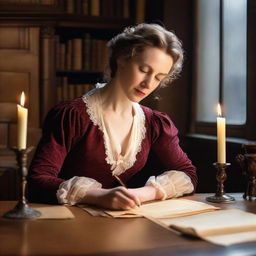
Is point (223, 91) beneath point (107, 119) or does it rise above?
above

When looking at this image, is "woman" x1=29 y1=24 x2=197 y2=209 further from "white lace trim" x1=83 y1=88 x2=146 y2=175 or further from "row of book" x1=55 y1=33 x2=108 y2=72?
"row of book" x1=55 y1=33 x2=108 y2=72

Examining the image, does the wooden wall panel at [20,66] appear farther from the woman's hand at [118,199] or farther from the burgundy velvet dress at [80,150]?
the woman's hand at [118,199]

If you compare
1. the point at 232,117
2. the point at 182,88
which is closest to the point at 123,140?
the point at 232,117

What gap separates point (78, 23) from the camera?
3359mm

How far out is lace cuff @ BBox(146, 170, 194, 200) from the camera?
5.19 feet

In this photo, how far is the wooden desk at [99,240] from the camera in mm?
966

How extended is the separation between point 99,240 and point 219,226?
293 millimetres

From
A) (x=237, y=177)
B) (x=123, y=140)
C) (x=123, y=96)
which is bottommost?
(x=237, y=177)

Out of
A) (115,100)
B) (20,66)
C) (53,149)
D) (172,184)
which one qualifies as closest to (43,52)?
(20,66)

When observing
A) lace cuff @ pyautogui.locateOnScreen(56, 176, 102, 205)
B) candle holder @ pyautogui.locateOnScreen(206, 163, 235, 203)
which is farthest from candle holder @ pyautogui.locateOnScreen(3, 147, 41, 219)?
candle holder @ pyautogui.locateOnScreen(206, 163, 235, 203)

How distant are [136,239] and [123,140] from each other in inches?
33.7

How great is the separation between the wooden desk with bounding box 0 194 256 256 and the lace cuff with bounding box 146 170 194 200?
332 mm

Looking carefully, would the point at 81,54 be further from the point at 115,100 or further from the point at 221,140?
the point at 221,140

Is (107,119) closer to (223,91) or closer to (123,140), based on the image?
(123,140)
